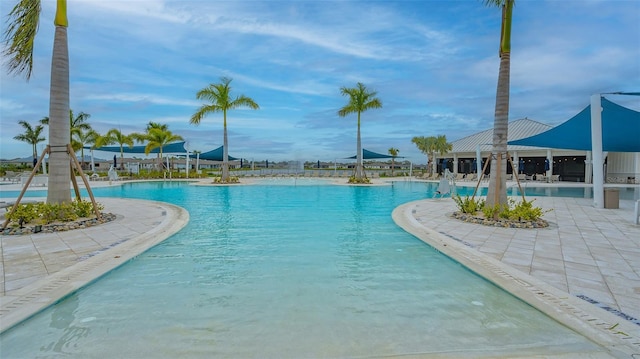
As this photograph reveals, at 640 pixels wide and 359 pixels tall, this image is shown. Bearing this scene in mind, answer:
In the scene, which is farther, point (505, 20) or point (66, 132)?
point (505, 20)

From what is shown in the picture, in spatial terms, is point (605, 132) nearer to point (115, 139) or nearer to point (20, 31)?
point (20, 31)

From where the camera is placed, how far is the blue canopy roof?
11812 mm

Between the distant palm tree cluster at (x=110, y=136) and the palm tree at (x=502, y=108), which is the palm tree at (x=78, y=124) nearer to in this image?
the distant palm tree cluster at (x=110, y=136)

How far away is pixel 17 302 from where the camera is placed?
379cm

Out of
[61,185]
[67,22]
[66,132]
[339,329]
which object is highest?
[67,22]

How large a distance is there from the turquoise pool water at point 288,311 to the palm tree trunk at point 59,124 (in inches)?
144

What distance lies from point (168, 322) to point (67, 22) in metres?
8.38

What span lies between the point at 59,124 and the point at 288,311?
7.63 meters

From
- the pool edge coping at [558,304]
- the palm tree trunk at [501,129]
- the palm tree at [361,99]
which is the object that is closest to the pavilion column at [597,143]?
the palm tree trunk at [501,129]

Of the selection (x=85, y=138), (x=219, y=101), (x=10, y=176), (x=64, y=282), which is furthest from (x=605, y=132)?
(x=10, y=176)

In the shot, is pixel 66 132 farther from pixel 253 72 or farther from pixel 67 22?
pixel 253 72

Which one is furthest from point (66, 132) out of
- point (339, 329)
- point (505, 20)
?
point (505, 20)

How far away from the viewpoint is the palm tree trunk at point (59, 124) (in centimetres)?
825

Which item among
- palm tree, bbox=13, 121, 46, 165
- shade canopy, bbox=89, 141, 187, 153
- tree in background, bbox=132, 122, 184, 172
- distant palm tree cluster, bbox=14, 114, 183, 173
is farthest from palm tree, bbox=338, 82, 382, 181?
palm tree, bbox=13, 121, 46, 165
